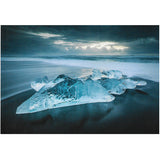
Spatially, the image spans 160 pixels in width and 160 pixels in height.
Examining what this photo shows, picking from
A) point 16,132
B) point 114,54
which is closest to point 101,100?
point 16,132

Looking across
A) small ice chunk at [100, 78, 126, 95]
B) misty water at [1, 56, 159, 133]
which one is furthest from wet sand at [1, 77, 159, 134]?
small ice chunk at [100, 78, 126, 95]

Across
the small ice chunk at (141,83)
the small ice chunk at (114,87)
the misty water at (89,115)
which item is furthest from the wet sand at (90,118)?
the small ice chunk at (141,83)

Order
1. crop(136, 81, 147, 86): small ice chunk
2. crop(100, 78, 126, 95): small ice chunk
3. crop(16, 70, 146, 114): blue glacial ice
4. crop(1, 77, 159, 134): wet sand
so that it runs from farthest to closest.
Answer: crop(136, 81, 147, 86): small ice chunk < crop(100, 78, 126, 95): small ice chunk < crop(16, 70, 146, 114): blue glacial ice < crop(1, 77, 159, 134): wet sand

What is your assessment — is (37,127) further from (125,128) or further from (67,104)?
(125,128)

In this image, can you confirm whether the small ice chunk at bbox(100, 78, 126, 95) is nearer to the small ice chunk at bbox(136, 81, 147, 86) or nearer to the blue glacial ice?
the blue glacial ice

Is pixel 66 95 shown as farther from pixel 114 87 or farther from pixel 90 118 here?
pixel 114 87

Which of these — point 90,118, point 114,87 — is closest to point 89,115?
point 90,118

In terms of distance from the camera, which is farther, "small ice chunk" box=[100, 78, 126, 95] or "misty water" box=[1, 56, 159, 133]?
"small ice chunk" box=[100, 78, 126, 95]

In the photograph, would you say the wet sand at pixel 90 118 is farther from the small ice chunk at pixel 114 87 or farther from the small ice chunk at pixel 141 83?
the small ice chunk at pixel 141 83
